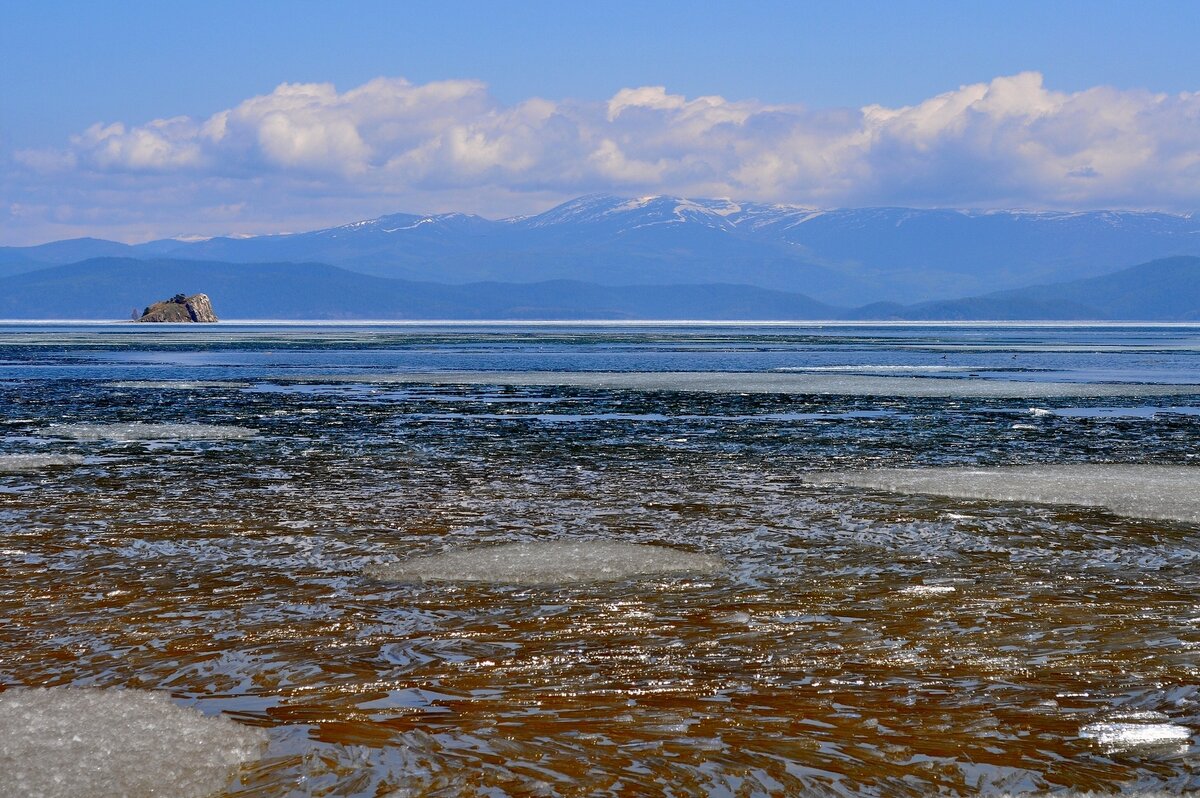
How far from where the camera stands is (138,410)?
124 ft

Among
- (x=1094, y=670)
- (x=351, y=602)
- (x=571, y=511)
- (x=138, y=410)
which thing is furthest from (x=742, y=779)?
(x=138, y=410)

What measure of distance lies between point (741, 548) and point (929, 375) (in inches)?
1841

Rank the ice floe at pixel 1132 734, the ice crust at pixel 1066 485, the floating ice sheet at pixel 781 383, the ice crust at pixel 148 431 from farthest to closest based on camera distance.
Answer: the floating ice sheet at pixel 781 383
the ice crust at pixel 148 431
the ice crust at pixel 1066 485
the ice floe at pixel 1132 734

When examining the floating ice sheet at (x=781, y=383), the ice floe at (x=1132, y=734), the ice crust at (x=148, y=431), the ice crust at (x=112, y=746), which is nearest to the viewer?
the ice crust at (x=112, y=746)

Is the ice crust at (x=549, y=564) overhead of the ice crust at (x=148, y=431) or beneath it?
beneath

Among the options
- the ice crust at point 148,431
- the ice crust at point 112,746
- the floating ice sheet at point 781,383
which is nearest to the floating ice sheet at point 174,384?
the floating ice sheet at point 781,383

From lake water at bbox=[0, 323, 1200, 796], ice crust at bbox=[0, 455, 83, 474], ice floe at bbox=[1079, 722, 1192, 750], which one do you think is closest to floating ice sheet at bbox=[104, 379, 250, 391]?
lake water at bbox=[0, 323, 1200, 796]

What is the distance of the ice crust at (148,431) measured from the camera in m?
29.6

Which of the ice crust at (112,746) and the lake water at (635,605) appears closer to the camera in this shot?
the ice crust at (112,746)

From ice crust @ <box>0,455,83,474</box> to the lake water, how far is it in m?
0.31

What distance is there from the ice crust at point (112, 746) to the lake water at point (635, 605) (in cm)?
28

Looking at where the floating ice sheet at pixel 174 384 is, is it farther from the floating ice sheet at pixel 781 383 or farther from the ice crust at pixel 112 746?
the ice crust at pixel 112 746

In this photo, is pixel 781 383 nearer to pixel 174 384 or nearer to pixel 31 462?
pixel 174 384

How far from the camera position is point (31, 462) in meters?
24.5
